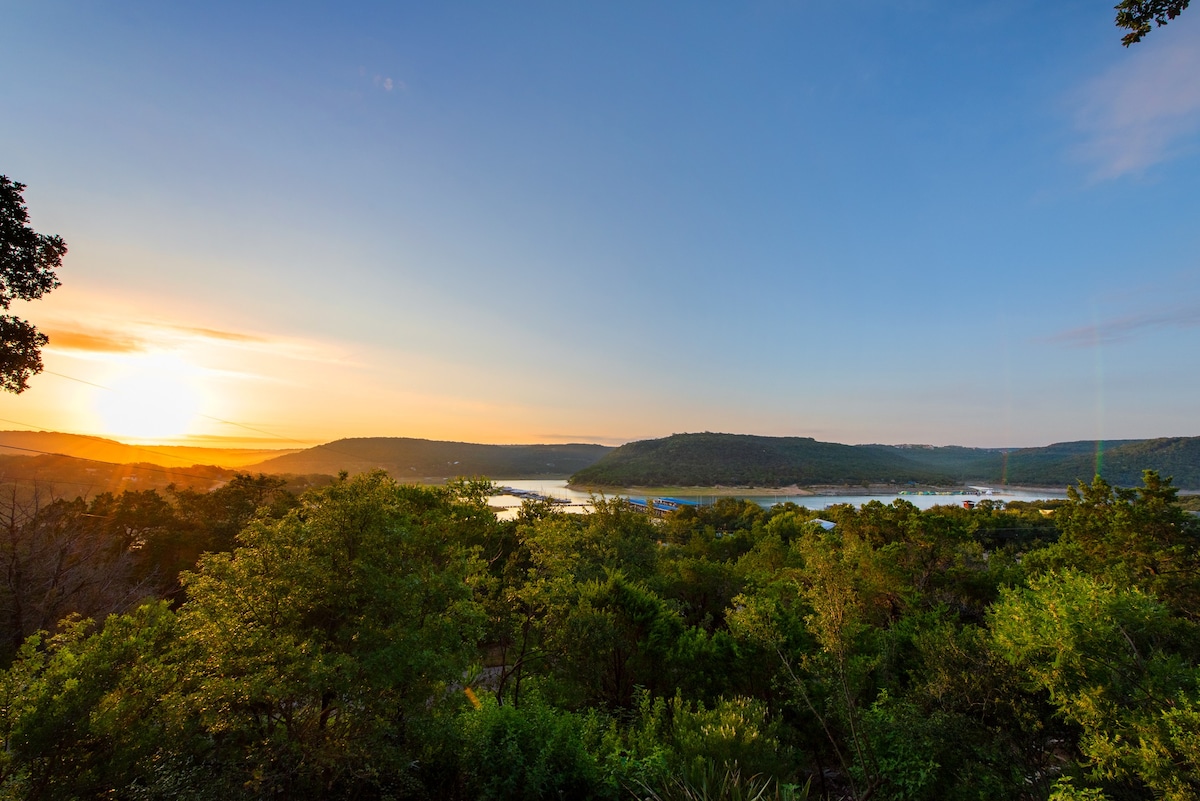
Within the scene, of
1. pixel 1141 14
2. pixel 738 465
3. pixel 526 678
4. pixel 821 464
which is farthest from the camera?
pixel 821 464

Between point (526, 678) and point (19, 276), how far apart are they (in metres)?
16.4

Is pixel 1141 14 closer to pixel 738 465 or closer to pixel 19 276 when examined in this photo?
pixel 19 276

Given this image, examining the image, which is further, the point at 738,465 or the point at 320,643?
the point at 738,465

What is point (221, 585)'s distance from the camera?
7.80 meters

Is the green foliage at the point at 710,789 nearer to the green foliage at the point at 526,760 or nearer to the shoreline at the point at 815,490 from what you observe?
the green foliage at the point at 526,760

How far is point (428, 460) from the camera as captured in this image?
12475 centimetres

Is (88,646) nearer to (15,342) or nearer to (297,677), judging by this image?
(297,677)

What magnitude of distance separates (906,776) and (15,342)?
70.0 ft

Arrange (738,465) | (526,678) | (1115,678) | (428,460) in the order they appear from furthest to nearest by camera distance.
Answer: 1. (738,465)
2. (428,460)
3. (526,678)
4. (1115,678)

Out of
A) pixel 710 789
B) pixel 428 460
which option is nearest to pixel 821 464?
pixel 428 460

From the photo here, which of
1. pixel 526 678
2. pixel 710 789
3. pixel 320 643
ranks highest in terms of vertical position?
pixel 320 643

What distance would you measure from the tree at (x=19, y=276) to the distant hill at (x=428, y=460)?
62.3 meters

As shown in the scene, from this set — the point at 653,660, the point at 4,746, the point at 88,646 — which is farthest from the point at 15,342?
the point at 653,660

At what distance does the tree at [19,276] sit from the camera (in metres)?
9.41
